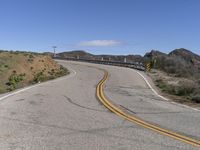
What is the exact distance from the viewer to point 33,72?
4216 cm

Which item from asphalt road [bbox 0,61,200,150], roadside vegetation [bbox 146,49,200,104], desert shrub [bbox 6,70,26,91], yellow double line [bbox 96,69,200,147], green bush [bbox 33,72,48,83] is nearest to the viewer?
asphalt road [bbox 0,61,200,150]

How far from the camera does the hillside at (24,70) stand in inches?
1426

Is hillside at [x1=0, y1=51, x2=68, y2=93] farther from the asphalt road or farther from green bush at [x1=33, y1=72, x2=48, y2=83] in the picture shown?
the asphalt road

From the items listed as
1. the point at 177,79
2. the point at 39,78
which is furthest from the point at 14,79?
the point at 177,79

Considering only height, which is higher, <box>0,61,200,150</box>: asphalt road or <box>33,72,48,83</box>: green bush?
<box>0,61,200,150</box>: asphalt road

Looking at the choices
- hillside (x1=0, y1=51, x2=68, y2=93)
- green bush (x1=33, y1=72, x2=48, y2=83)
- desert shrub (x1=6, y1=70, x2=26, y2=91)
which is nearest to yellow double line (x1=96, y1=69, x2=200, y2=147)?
desert shrub (x1=6, y1=70, x2=26, y2=91)

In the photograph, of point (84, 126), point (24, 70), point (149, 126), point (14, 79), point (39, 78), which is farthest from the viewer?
point (24, 70)

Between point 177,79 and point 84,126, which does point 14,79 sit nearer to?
point 177,79

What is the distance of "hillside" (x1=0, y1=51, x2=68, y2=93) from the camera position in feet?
119

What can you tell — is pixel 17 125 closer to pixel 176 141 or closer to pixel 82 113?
pixel 82 113

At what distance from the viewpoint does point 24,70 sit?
136 feet

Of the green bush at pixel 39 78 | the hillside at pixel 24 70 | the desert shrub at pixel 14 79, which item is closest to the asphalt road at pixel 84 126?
the desert shrub at pixel 14 79

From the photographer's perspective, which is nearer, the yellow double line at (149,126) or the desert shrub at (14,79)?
the yellow double line at (149,126)

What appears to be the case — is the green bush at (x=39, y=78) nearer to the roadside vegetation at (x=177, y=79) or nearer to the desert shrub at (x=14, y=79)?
the desert shrub at (x=14, y=79)
